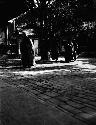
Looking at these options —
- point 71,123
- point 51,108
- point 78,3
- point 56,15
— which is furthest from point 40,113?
point 78,3

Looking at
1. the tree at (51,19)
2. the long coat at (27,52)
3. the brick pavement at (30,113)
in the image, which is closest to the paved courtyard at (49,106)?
the brick pavement at (30,113)

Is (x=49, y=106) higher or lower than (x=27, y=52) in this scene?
lower

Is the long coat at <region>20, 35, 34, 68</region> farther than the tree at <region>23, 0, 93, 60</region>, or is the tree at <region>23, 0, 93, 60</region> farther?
the tree at <region>23, 0, 93, 60</region>

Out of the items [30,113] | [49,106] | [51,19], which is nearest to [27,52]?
[51,19]

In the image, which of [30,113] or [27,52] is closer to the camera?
[30,113]

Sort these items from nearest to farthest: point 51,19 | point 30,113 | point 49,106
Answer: point 30,113 → point 49,106 → point 51,19

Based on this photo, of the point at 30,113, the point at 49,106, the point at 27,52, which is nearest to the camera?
the point at 30,113

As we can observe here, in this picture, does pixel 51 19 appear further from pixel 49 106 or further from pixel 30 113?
pixel 30 113

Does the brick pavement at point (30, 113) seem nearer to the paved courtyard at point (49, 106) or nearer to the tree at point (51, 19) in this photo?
the paved courtyard at point (49, 106)

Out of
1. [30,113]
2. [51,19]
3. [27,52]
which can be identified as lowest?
[30,113]

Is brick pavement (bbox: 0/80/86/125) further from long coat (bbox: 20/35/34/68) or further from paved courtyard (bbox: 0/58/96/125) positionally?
long coat (bbox: 20/35/34/68)

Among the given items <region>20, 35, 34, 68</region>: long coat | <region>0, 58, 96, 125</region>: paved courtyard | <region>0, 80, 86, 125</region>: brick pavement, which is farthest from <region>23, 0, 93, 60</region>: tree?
<region>0, 80, 86, 125</region>: brick pavement

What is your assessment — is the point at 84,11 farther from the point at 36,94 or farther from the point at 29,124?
the point at 29,124

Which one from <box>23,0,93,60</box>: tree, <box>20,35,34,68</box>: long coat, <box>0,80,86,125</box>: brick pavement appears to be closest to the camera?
<box>0,80,86,125</box>: brick pavement
